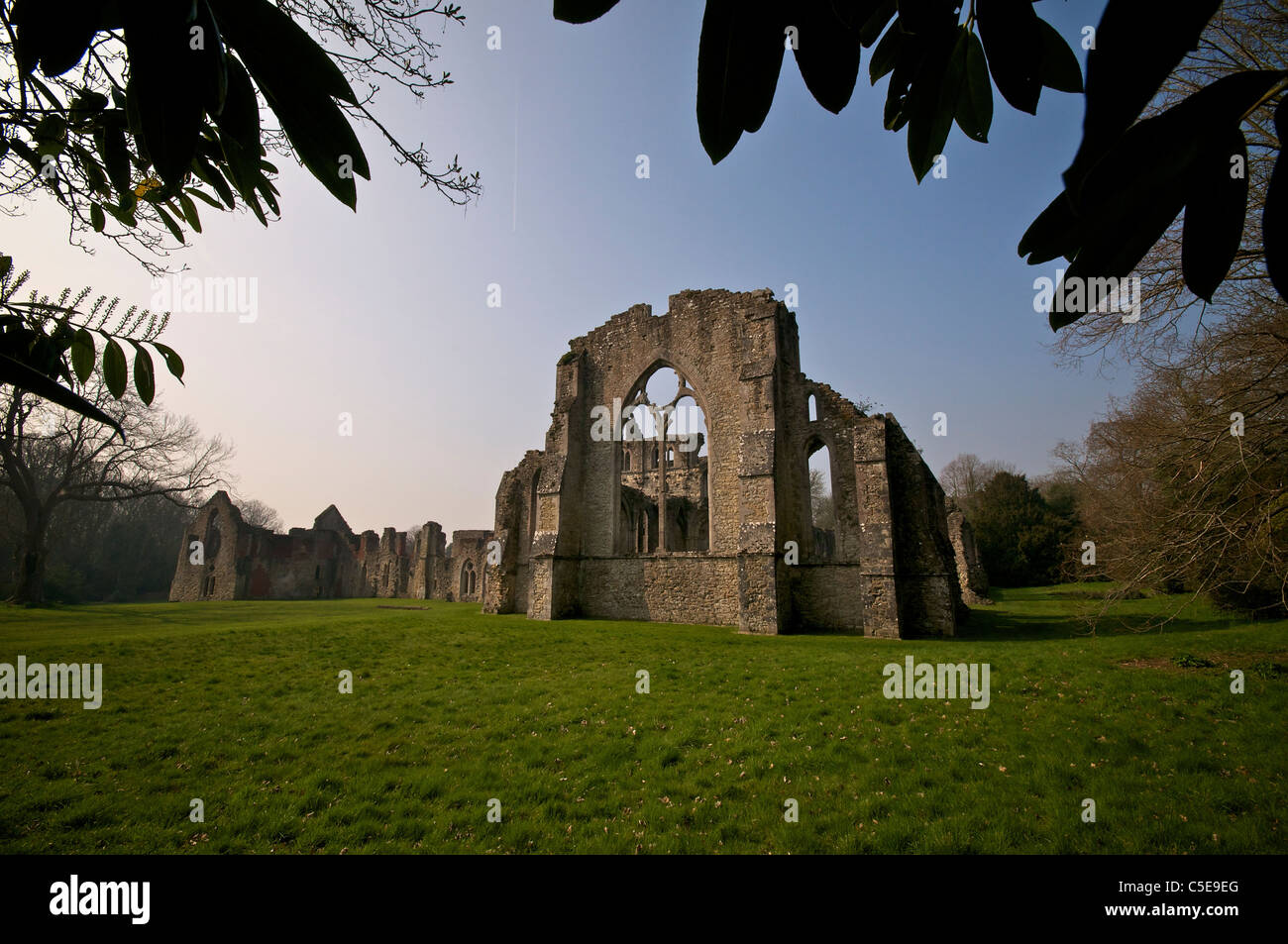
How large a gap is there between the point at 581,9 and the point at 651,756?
239 inches

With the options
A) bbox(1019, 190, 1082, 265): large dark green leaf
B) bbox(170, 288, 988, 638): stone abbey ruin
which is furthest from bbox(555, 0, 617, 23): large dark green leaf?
bbox(170, 288, 988, 638): stone abbey ruin

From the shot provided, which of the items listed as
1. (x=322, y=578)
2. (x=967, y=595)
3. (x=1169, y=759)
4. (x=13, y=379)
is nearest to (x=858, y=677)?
(x=1169, y=759)

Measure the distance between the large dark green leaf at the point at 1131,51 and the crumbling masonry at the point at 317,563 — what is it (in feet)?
112

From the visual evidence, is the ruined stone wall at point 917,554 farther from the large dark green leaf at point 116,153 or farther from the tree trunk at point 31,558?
the tree trunk at point 31,558

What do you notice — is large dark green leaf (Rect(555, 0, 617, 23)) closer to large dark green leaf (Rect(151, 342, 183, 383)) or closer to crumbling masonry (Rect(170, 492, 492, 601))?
large dark green leaf (Rect(151, 342, 183, 383))

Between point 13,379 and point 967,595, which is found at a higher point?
point 13,379

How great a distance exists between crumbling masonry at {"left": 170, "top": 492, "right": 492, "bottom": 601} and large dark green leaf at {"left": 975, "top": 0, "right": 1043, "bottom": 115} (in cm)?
3407

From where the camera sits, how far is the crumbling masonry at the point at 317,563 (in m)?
34.7

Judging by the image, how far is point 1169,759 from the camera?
523cm

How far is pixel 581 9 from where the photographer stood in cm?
73

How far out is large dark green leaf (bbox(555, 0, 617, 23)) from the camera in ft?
2.35

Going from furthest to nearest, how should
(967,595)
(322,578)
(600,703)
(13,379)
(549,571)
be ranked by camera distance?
(322,578) < (967,595) < (549,571) < (600,703) < (13,379)
